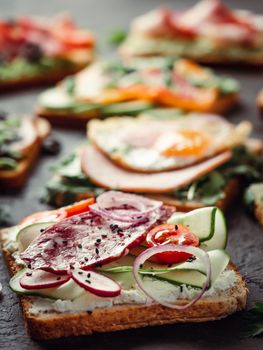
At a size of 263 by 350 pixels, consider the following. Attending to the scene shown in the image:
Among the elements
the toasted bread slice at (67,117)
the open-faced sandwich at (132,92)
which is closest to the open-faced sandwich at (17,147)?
the toasted bread slice at (67,117)

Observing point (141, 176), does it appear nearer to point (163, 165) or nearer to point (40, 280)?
point (163, 165)

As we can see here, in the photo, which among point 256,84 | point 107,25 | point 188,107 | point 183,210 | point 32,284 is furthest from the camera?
point 107,25

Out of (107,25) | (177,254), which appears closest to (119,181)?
(177,254)

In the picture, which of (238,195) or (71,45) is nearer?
(238,195)

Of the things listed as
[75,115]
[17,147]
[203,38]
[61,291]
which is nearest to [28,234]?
[61,291]

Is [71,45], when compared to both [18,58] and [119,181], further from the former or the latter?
[119,181]

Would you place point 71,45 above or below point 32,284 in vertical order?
above

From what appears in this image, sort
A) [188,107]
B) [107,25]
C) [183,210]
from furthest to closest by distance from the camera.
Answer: [107,25] < [188,107] < [183,210]

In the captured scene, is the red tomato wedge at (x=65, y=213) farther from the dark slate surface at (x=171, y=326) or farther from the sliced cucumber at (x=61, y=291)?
the sliced cucumber at (x=61, y=291)
